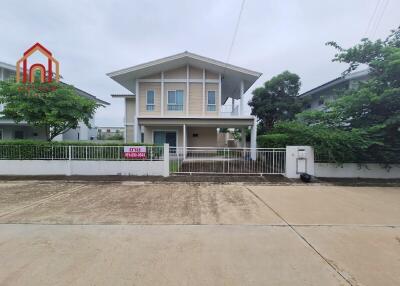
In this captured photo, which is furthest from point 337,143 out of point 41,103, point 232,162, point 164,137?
point 41,103

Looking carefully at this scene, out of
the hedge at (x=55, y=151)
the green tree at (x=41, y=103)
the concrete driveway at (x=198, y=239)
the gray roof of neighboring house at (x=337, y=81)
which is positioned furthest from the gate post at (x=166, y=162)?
the gray roof of neighboring house at (x=337, y=81)

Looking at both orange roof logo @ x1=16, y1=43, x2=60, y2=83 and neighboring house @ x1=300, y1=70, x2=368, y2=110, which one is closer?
orange roof logo @ x1=16, y1=43, x2=60, y2=83

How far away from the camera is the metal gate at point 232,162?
9969 millimetres

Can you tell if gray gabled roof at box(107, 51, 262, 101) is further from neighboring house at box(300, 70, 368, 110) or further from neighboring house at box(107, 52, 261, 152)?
neighboring house at box(300, 70, 368, 110)

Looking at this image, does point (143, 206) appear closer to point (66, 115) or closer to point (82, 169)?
point (82, 169)

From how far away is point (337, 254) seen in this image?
316 cm

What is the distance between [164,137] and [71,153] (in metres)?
8.21

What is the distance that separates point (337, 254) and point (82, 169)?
10.0 metres

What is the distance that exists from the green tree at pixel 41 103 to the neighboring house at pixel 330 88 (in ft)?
52.9

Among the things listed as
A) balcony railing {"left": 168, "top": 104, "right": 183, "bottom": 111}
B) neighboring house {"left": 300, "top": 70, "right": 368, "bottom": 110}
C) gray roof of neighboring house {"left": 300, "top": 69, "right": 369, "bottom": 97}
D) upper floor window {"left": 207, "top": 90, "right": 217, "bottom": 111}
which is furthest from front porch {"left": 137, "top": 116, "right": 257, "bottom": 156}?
gray roof of neighboring house {"left": 300, "top": 69, "right": 369, "bottom": 97}

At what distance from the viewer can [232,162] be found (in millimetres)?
11477

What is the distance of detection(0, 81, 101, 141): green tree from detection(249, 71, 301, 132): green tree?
1604cm

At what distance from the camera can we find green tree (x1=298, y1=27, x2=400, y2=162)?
884cm

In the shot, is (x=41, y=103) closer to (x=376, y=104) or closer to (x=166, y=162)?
(x=166, y=162)
